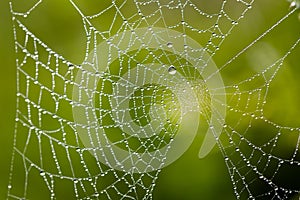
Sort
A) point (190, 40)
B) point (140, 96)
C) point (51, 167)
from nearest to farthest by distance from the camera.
Answer: point (140, 96)
point (190, 40)
point (51, 167)

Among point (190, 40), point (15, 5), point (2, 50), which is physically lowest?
point (190, 40)

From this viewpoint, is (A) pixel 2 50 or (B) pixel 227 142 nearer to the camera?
(B) pixel 227 142

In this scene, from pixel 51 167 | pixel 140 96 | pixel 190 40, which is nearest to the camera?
pixel 140 96

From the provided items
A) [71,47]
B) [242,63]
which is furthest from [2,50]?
[242,63]

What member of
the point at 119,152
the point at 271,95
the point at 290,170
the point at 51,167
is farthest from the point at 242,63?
the point at 51,167

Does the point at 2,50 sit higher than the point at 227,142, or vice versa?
the point at 2,50

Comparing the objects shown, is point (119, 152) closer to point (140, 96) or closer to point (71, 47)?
point (140, 96)

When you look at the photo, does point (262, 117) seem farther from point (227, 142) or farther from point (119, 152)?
point (119, 152)
